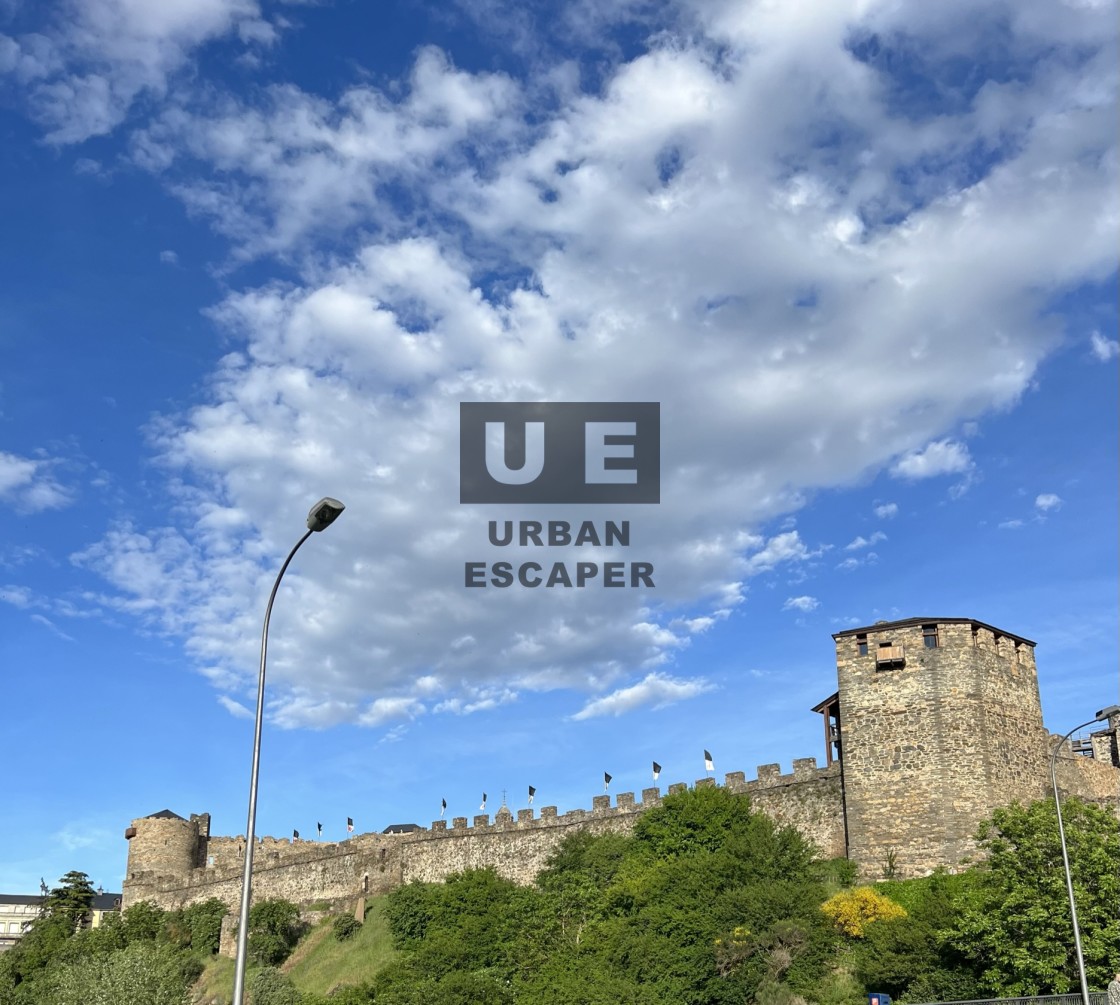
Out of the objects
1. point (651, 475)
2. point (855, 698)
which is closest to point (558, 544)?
point (651, 475)

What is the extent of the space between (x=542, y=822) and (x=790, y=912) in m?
23.7

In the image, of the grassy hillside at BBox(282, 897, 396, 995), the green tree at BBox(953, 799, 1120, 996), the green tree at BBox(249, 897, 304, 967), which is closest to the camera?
the green tree at BBox(953, 799, 1120, 996)

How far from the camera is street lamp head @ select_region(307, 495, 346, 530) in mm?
19047

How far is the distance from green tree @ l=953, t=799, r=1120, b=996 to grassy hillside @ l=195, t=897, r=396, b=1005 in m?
32.7

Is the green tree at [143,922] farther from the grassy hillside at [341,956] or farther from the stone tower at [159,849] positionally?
the grassy hillside at [341,956]

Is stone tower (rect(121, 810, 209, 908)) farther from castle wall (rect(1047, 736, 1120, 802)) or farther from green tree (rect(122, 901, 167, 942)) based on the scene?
castle wall (rect(1047, 736, 1120, 802))

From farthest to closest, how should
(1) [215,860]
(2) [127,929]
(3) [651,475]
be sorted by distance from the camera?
1. (1) [215,860]
2. (2) [127,929]
3. (3) [651,475]

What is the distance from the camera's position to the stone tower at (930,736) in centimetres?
4488

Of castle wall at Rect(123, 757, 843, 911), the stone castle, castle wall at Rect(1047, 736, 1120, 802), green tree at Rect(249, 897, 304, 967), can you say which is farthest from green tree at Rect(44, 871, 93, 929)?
castle wall at Rect(1047, 736, 1120, 802)

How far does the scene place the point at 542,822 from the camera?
6356 centimetres

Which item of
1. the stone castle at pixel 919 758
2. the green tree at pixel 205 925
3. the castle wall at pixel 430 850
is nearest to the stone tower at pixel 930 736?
the stone castle at pixel 919 758

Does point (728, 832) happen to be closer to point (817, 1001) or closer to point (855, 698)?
point (855, 698)

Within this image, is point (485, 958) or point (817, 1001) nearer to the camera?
point (817, 1001)

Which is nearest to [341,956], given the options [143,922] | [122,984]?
[122,984]
